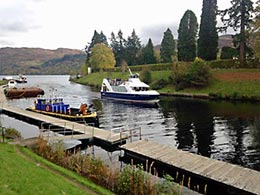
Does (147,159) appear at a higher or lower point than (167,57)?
lower

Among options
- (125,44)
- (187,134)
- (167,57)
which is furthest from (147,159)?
(125,44)

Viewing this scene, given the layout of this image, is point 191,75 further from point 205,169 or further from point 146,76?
point 205,169

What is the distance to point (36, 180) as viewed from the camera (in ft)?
31.3

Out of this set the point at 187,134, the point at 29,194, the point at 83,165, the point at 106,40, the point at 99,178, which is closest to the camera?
the point at 29,194

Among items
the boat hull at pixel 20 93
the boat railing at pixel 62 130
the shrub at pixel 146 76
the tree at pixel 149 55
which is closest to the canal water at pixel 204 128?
the boat railing at pixel 62 130

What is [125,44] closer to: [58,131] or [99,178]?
[58,131]

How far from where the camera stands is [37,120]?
92.7 feet

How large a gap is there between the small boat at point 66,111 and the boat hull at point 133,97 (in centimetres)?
1559

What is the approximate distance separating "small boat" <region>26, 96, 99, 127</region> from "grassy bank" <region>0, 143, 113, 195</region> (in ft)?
46.1

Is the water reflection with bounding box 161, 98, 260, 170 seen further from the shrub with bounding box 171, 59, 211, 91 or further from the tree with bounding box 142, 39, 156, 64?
the tree with bounding box 142, 39, 156, 64

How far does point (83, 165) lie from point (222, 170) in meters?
6.51

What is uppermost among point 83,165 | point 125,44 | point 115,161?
point 125,44

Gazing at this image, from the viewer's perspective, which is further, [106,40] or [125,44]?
[106,40]

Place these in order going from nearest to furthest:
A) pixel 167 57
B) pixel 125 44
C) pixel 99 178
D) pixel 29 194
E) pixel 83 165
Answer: pixel 29 194
pixel 99 178
pixel 83 165
pixel 167 57
pixel 125 44
